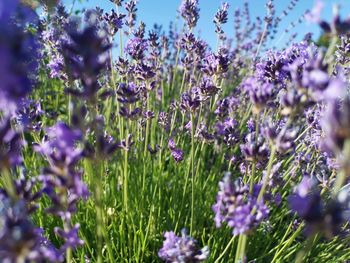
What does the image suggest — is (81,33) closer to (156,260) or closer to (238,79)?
(156,260)

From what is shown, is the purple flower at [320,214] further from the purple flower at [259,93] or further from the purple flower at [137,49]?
the purple flower at [137,49]

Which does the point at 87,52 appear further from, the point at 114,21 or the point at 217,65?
the point at 114,21

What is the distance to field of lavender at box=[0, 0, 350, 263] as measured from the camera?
1.09 metres

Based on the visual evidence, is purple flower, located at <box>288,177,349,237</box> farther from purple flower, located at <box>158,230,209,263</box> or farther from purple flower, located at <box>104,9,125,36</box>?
purple flower, located at <box>104,9,125,36</box>

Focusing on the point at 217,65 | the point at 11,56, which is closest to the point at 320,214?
the point at 11,56

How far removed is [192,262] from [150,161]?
2.18 metres

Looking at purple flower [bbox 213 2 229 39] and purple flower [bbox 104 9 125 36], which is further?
purple flower [bbox 213 2 229 39]

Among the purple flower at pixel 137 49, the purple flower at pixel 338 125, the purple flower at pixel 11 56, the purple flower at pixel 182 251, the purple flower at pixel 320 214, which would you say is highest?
the purple flower at pixel 137 49

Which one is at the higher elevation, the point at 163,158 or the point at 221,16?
the point at 221,16

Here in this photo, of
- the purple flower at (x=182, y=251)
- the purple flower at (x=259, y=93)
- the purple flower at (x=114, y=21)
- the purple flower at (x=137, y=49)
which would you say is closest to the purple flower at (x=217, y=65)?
the purple flower at (x=137, y=49)

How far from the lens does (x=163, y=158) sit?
3.60 metres

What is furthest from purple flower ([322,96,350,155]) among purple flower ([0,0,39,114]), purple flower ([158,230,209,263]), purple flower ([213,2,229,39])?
purple flower ([213,2,229,39])

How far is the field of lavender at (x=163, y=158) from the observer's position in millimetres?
1091

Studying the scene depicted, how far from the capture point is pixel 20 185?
51.9 inches
